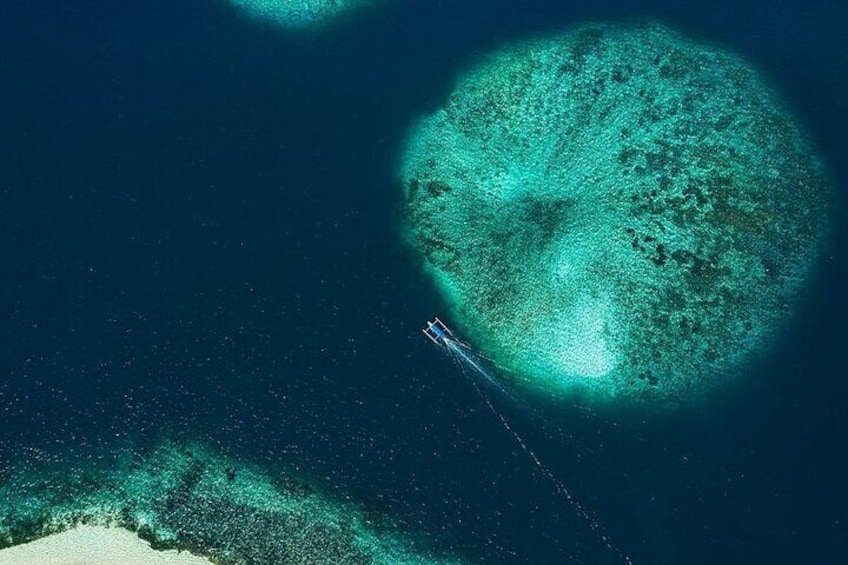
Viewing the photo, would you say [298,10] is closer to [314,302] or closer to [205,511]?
[314,302]

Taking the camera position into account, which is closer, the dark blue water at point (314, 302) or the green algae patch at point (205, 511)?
the green algae patch at point (205, 511)

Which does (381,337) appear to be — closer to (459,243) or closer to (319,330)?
(319,330)

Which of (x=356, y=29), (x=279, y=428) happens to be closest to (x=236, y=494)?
→ (x=279, y=428)

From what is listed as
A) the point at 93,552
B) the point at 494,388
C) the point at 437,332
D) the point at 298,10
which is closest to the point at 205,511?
the point at 93,552

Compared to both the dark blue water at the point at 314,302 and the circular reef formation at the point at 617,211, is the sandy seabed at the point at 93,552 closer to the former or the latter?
the dark blue water at the point at 314,302

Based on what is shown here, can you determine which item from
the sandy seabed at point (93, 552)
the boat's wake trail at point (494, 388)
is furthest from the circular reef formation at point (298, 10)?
the sandy seabed at point (93, 552)

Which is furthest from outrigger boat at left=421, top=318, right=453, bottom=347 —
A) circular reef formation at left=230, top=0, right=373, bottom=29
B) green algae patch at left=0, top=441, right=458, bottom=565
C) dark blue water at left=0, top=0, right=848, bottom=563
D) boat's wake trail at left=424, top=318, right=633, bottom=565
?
circular reef formation at left=230, top=0, right=373, bottom=29
